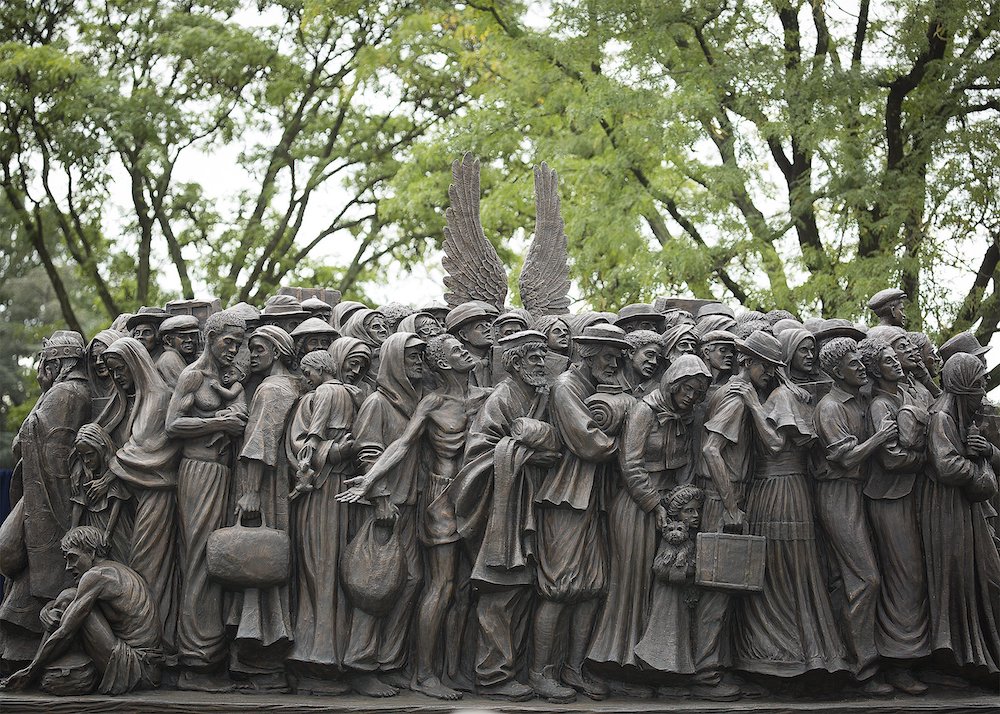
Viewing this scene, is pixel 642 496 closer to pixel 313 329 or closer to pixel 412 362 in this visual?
pixel 412 362

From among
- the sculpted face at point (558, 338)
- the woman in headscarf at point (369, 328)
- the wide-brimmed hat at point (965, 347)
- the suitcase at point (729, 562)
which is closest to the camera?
the suitcase at point (729, 562)

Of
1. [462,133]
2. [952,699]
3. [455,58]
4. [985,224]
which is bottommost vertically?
[952,699]

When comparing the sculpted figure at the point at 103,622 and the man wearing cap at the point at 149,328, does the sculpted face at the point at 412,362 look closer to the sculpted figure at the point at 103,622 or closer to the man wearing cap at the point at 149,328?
the man wearing cap at the point at 149,328

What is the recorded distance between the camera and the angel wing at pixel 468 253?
451 inches

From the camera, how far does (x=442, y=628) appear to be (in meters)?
9.23

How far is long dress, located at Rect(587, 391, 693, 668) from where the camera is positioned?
9.09 m

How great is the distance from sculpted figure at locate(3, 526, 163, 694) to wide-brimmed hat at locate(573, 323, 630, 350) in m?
3.64

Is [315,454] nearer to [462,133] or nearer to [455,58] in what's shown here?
[462,133]

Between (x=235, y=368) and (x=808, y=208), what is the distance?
7876 millimetres

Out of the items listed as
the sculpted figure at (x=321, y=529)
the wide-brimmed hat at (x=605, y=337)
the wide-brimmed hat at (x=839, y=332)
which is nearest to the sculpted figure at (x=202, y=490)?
the sculpted figure at (x=321, y=529)

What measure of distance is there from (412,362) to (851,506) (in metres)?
3.35

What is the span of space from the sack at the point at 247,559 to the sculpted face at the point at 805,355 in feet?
13.2

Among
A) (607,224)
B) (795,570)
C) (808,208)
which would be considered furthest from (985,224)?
(795,570)

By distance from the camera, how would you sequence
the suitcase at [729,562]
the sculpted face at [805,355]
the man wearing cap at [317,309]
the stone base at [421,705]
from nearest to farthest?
the stone base at [421,705] < the suitcase at [729,562] < the sculpted face at [805,355] < the man wearing cap at [317,309]
